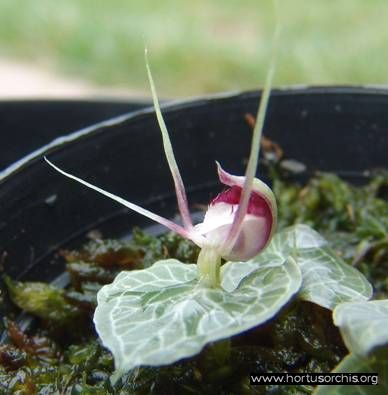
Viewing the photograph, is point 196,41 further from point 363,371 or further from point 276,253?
point 363,371

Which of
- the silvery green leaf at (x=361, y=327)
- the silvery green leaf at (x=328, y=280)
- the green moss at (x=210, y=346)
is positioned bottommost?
the green moss at (x=210, y=346)

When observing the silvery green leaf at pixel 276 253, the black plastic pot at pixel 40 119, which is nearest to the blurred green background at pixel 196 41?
the black plastic pot at pixel 40 119

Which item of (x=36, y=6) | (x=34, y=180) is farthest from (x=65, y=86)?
(x=34, y=180)

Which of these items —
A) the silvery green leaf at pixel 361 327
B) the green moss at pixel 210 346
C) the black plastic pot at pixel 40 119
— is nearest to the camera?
the silvery green leaf at pixel 361 327

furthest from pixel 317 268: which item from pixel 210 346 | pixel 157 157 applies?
pixel 157 157

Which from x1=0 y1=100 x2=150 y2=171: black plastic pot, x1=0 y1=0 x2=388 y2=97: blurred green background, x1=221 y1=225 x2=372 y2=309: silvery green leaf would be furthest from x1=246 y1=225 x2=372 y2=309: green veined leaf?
x1=0 y1=0 x2=388 y2=97: blurred green background

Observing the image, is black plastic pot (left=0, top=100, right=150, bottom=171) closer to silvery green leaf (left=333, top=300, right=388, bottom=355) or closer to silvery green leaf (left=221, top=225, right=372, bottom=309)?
silvery green leaf (left=221, top=225, right=372, bottom=309)

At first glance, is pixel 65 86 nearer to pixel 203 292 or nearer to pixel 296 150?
pixel 296 150

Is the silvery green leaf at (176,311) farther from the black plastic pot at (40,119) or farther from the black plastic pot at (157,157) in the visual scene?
the black plastic pot at (40,119)
